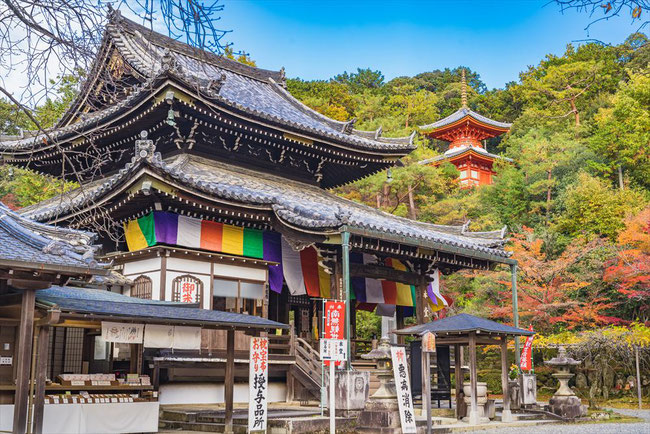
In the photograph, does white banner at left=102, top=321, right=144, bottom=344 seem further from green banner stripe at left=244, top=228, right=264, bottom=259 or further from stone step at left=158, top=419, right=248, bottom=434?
green banner stripe at left=244, top=228, right=264, bottom=259

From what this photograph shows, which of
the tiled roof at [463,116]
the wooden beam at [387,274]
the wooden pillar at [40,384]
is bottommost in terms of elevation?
the wooden pillar at [40,384]

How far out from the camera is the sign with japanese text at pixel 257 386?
35.8 feet

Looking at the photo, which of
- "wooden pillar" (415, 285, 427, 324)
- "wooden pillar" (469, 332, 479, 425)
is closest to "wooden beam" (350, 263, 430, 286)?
"wooden pillar" (415, 285, 427, 324)

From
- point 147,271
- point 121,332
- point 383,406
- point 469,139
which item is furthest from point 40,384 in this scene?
point 469,139

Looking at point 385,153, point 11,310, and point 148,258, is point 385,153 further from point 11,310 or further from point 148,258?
point 11,310

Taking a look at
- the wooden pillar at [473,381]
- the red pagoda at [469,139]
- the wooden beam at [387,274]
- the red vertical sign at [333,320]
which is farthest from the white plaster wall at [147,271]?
the red pagoda at [469,139]

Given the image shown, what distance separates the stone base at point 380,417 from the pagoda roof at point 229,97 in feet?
25.1

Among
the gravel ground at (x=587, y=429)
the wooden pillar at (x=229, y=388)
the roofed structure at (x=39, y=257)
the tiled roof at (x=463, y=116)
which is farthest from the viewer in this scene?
the tiled roof at (x=463, y=116)

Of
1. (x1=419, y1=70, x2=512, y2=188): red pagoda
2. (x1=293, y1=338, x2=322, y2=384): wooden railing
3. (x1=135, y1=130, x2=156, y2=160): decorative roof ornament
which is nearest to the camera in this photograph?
(x1=135, y1=130, x2=156, y2=160): decorative roof ornament

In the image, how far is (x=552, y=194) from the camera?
34.7 m

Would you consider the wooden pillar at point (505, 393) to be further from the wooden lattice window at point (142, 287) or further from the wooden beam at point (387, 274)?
the wooden lattice window at point (142, 287)

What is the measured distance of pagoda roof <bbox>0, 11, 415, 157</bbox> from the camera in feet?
50.3

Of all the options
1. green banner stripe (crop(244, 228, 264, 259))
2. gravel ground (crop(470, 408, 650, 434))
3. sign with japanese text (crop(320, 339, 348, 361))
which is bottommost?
gravel ground (crop(470, 408, 650, 434))

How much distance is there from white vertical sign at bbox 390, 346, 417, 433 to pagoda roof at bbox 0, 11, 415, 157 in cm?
716
